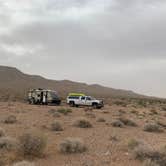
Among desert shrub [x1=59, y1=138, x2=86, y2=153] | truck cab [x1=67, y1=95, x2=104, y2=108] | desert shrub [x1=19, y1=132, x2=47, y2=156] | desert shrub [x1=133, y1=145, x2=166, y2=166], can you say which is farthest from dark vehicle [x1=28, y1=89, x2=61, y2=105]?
desert shrub [x1=133, y1=145, x2=166, y2=166]

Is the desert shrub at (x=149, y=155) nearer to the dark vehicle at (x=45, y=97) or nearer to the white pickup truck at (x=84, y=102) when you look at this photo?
the white pickup truck at (x=84, y=102)

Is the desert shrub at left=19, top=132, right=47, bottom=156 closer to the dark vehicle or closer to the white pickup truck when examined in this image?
the white pickup truck

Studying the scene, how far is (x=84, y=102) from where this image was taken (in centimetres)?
5144

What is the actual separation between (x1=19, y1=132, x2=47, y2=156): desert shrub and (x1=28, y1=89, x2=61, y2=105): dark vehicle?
41421mm

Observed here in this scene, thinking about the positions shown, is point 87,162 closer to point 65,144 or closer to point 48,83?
point 65,144

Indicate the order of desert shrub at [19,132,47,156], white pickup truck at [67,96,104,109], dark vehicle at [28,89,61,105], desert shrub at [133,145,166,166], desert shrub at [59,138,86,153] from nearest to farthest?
desert shrub at [133,145,166,166] → desert shrub at [19,132,47,156] → desert shrub at [59,138,86,153] → white pickup truck at [67,96,104,109] → dark vehicle at [28,89,61,105]

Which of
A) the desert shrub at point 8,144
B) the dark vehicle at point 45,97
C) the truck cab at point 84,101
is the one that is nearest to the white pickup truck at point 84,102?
the truck cab at point 84,101

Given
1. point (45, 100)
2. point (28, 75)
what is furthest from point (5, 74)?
point (45, 100)

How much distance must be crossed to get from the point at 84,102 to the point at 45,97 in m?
6.77

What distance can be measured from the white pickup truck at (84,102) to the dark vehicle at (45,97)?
8.11 ft

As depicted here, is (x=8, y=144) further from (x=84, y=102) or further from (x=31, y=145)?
Answer: (x=84, y=102)

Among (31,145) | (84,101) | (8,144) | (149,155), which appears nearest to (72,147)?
(31,145)

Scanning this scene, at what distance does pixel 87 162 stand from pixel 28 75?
18469cm

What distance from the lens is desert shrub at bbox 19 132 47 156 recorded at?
1227 centimetres
